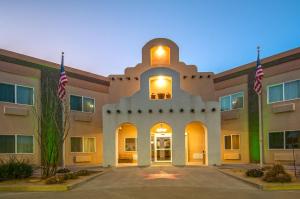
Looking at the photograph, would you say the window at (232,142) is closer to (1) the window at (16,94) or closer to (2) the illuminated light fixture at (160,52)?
(2) the illuminated light fixture at (160,52)

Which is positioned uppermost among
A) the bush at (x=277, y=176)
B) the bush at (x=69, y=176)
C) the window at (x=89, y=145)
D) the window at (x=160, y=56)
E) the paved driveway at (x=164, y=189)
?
the window at (x=160, y=56)

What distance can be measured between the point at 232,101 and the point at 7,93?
18428 millimetres

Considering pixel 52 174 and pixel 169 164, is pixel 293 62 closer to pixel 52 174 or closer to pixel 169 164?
pixel 169 164

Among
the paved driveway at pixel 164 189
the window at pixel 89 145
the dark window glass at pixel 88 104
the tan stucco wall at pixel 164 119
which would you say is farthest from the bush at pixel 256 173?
the dark window glass at pixel 88 104

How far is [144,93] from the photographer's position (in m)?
27.2

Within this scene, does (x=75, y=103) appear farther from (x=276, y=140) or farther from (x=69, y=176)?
(x=276, y=140)

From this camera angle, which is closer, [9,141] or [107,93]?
[9,141]

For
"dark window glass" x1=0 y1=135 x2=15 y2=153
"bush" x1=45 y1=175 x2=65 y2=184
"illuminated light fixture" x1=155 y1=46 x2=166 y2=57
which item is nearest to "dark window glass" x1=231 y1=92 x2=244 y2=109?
"illuminated light fixture" x1=155 y1=46 x2=166 y2=57

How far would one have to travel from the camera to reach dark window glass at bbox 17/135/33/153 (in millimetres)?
25094

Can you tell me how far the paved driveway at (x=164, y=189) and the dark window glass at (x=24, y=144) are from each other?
8.38m

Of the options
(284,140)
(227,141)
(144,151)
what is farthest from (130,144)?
(284,140)

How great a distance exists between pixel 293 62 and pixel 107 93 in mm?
16694

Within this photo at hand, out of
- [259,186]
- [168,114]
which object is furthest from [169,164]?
[259,186]

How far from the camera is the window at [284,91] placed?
82.0 ft
